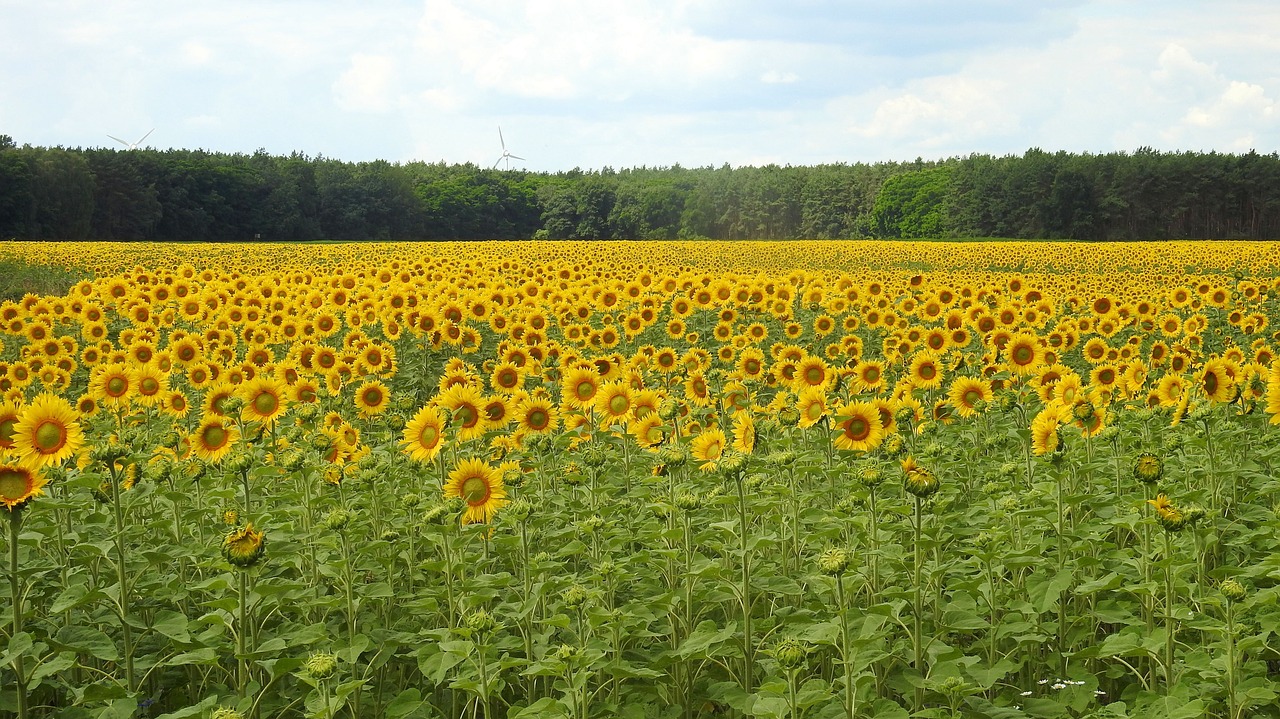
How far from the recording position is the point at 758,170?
9812cm

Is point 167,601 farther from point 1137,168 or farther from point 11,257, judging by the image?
point 1137,168

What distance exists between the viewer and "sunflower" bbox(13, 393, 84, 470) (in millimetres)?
3785

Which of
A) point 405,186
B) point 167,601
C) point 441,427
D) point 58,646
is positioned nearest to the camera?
point 58,646

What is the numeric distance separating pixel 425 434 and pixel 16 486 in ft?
6.59

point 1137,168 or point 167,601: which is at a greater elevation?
point 1137,168

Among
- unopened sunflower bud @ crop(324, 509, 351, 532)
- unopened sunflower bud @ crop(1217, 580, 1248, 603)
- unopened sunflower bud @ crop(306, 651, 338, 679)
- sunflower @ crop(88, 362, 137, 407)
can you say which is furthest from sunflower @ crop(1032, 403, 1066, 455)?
sunflower @ crop(88, 362, 137, 407)

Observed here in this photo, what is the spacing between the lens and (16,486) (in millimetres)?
3334

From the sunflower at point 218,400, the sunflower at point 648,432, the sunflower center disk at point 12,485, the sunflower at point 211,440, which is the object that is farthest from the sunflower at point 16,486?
the sunflower at point 648,432

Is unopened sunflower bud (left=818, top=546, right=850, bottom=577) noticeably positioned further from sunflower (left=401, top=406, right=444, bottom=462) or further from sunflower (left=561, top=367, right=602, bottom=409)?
sunflower (left=561, top=367, right=602, bottom=409)

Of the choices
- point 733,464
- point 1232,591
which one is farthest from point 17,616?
point 1232,591

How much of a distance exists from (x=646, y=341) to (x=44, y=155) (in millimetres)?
67648

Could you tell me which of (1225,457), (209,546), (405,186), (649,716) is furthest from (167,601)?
(405,186)

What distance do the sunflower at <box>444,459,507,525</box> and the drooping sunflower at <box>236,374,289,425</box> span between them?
189cm

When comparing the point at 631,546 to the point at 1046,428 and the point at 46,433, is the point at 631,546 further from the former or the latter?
the point at 46,433
